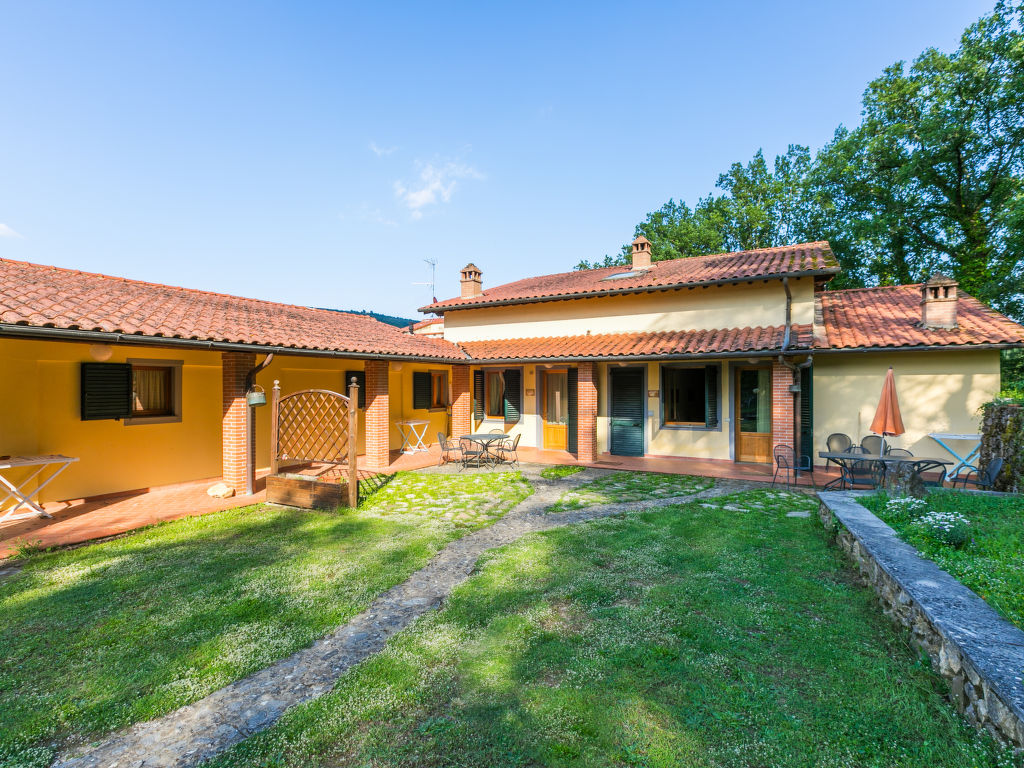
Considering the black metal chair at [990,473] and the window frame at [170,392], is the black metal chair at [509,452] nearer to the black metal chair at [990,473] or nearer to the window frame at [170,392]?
the window frame at [170,392]

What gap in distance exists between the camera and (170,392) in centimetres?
903

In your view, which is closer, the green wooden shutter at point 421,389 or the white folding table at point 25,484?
the white folding table at point 25,484

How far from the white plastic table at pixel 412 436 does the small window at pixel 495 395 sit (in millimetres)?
2182

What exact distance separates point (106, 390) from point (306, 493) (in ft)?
13.4

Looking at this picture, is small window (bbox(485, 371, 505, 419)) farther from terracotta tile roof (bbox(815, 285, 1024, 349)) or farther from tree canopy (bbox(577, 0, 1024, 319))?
tree canopy (bbox(577, 0, 1024, 319))

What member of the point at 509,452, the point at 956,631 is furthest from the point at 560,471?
the point at 956,631

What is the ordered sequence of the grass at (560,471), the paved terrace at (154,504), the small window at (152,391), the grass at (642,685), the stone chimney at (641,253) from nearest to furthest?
the grass at (642,685)
the paved terrace at (154,504)
the small window at (152,391)
the grass at (560,471)
the stone chimney at (641,253)

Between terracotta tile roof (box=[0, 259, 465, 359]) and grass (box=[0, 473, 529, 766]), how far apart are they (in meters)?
2.92

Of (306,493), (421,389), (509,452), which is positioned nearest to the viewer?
(306,493)

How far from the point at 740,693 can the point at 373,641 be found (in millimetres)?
2735

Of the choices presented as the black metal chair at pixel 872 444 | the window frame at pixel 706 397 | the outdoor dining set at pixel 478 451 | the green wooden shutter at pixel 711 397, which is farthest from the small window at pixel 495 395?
the black metal chair at pixel 872 444

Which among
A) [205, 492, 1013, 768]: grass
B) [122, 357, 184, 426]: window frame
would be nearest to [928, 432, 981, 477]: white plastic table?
[205, 492, 1013, 768]: grass

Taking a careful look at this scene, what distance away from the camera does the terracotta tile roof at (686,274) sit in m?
11.0

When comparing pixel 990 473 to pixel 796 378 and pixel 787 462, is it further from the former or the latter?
pixel 796 378
